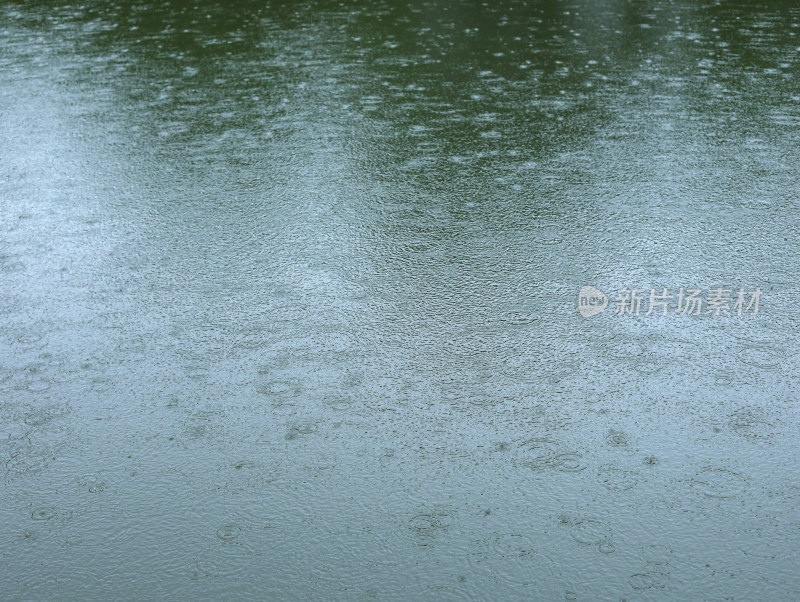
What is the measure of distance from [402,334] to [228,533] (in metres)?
1.51

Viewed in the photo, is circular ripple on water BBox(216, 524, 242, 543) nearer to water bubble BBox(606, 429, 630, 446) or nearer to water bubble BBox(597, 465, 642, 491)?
water bubble BBox(597, 465, 642, 491)

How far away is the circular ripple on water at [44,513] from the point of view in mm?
3459

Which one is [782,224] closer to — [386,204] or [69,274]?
[386,204]

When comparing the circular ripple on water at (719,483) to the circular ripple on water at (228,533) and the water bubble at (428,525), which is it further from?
the circular ripple on water at (228,533)

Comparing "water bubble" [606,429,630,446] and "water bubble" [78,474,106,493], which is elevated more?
"water bubble" [78,474,106,493]

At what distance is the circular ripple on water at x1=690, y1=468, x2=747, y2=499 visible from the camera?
3.41 meters

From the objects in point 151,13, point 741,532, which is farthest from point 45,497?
point 151,13

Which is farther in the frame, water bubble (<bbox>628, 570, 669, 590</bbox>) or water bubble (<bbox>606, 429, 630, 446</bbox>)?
water bubble (<bbox>606, 429, 630, 446</bbox>)

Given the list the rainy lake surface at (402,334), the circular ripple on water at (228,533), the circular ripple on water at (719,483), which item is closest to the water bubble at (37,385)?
the rainy lake surface at (402,334)

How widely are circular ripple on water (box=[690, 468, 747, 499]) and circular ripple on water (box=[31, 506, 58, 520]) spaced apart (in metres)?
2.56

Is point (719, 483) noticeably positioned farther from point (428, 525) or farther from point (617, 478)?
point (428, 525)

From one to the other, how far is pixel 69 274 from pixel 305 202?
1.64m

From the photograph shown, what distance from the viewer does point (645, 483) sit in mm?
3465

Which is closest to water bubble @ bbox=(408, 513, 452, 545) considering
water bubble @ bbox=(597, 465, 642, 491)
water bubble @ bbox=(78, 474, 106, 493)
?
water bubble @ bbox=(597, 465, 642, 491)
